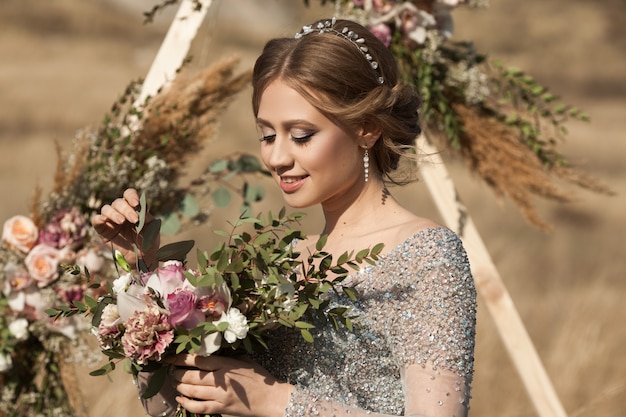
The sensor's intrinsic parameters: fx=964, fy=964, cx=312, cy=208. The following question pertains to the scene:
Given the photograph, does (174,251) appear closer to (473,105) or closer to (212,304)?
(212,304)

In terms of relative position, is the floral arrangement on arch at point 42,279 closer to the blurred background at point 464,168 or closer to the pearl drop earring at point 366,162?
the blurred background at point 464,168

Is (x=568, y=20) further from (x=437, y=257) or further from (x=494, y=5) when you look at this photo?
(x=437, y=257)

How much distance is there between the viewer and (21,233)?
11.6 feet

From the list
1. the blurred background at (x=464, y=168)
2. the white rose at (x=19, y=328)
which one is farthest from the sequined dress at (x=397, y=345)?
the white rose at (x=19, y=328)

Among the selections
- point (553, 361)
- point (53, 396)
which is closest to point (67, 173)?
point (53, 396)

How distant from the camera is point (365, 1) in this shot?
3.72 metres

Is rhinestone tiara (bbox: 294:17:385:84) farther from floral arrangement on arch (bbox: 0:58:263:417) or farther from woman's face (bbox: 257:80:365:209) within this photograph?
floral arrangement on arch (bbox: 0:58:263:417)

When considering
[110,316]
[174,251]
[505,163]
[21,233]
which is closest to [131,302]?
[110,316]

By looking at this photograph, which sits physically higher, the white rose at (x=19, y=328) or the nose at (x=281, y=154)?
the nose at (x=281, y=154)

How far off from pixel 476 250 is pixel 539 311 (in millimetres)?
3198

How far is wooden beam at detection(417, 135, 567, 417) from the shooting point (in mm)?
3555

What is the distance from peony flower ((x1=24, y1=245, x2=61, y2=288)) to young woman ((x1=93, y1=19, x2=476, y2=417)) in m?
1.23

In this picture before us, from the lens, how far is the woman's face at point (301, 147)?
234 cm

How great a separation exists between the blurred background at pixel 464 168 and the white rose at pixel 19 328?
1168 millimetres
